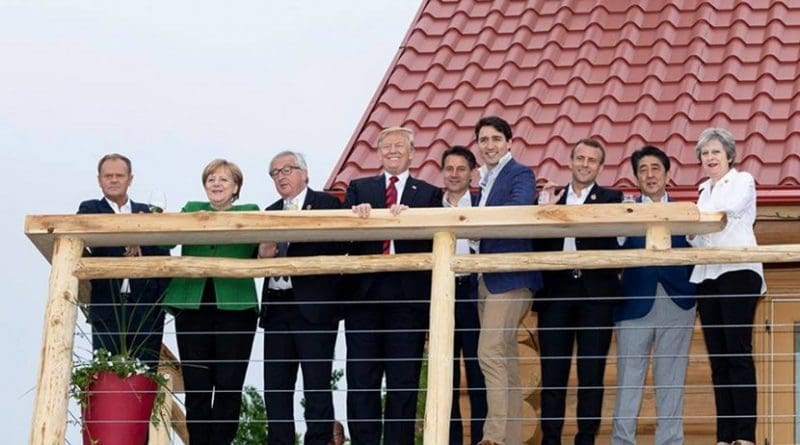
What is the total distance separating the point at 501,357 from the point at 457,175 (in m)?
1.26

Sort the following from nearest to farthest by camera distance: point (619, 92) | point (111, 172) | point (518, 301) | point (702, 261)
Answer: point (702, 261) → point (518, 301) → point (111, 172) → point (619, 92)

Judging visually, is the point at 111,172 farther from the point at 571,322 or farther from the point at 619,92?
the point at 619,92

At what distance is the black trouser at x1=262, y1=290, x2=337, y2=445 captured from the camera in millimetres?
11531

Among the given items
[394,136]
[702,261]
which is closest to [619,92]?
[394,136]

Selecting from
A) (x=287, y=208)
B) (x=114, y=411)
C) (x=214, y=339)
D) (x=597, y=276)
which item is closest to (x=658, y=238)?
(x=597, y=276)

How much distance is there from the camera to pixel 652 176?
1191cm

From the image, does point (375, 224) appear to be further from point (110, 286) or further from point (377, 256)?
point (110, 286)

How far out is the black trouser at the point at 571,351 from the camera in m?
11.7

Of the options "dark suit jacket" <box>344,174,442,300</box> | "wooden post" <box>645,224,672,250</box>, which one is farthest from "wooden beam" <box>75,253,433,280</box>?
"wooden post" <box>645,224,672,250</box>

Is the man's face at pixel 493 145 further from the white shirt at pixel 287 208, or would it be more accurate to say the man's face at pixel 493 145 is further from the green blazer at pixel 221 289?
the green blazer at pixel 221 289

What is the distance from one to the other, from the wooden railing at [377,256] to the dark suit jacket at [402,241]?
77 centimetres

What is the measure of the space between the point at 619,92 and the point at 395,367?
13.4 feet

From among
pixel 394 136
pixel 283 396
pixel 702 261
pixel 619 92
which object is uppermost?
pixel 619 92

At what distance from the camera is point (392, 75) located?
50.7 feet
